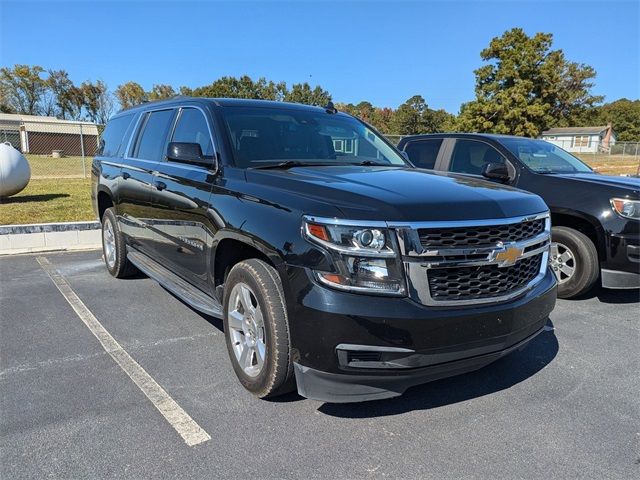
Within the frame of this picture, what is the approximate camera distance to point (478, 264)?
8.76ft

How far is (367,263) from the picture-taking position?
2.52 meters

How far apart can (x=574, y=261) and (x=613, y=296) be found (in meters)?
0.88

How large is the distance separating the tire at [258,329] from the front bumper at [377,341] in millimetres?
140

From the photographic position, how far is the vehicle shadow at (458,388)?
10.1 ft

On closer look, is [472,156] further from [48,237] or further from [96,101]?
[96,101]

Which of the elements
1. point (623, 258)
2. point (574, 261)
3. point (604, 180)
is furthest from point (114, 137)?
point (623, 258)

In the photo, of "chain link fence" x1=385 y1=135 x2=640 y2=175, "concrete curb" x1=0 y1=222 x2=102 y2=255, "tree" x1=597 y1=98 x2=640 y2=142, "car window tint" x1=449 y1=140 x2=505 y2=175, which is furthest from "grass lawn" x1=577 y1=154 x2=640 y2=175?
"tree" x1=597 y1=98 x2=640 y2=142

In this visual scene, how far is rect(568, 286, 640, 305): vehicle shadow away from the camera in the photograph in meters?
5.61

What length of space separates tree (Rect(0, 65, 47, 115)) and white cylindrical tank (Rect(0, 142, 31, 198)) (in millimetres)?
68136

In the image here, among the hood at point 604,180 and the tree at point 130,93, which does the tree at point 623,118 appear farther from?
the hood at point 604,180

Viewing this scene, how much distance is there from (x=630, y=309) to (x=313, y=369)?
4344 mm

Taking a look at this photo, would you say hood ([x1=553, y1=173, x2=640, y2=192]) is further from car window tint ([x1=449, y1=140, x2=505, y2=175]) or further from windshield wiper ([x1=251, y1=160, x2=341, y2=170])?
windshield wiper ([x1=251, y1=160, x2=341, y2=170])

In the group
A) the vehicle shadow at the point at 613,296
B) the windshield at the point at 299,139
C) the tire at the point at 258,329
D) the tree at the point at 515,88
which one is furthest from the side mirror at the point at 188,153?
the tree at the point at 515,88

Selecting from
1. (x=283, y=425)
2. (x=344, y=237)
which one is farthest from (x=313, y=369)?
(x=344, y=237)
